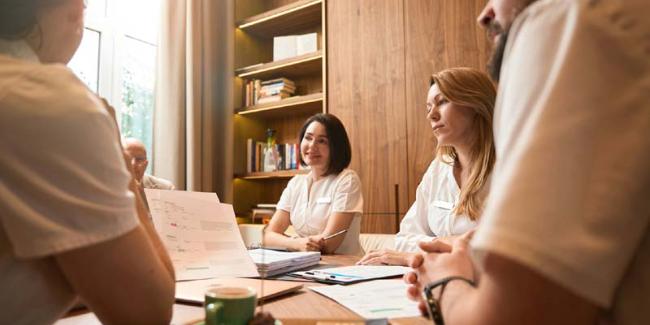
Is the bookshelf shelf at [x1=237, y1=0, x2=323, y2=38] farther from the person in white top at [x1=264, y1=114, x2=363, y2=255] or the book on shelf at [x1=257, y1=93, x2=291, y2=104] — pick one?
the person in white top at [x1=264, y1=114, x2=363, y2=255]

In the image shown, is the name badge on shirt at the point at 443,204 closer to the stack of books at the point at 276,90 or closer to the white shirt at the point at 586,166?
the white shirt at the point at 586,166

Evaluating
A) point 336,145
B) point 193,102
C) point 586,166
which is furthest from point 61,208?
point 193,102

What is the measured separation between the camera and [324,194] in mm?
2586

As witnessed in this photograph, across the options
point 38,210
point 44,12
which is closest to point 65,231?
point 38,210

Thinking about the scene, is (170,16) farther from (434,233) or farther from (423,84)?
(434,233)

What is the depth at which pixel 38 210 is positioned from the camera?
1.69 feet

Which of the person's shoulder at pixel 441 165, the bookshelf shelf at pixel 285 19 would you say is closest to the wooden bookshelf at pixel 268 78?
A: the bookshelf shelf at pixel 285 19

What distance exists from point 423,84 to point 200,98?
1.75 metres

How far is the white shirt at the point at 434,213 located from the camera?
1.81 meters

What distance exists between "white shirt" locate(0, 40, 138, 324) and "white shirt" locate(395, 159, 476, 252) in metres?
1.42

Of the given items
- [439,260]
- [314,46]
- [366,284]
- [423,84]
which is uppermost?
[314,46]

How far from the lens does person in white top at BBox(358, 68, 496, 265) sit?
1.76 metres

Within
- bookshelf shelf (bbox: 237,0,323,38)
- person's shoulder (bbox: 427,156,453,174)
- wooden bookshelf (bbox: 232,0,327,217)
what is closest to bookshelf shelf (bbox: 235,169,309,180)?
wooden bookshelf (bbox: 232,0,327,217)

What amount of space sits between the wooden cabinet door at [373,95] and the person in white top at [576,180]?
2461 mm
